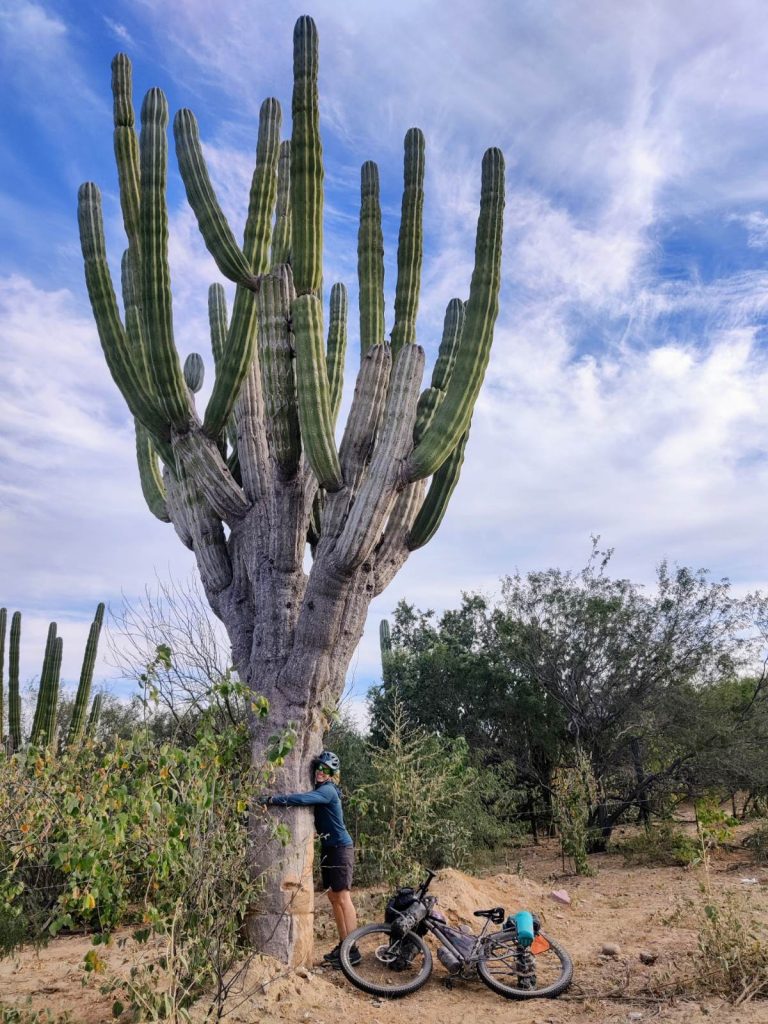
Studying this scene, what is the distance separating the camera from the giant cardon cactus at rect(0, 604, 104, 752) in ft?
45.4

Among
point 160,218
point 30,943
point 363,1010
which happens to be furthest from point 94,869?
point 160,218

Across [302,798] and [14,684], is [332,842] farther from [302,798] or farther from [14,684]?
[14,684]

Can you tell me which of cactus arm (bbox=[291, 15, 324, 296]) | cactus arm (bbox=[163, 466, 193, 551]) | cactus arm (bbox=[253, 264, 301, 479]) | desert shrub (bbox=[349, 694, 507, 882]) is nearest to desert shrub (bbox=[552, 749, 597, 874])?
desert shrub (bbox=[349, 694, 507, 882])

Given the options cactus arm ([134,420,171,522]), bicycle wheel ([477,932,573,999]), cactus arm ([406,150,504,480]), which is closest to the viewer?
bicycle wheel ([477,932,573,999])

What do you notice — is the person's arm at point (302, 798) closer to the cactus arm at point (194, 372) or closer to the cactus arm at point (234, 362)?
the cactus arm at point (234, 362)

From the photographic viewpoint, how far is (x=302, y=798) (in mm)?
5980

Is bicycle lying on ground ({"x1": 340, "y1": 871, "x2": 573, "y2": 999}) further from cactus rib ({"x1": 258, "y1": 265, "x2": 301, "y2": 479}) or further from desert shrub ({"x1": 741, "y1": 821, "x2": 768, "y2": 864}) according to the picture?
desert shrub ({"x1": 741, "y1": 821, "x2": 768, "y2": 864})

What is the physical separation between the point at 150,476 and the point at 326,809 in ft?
14.3

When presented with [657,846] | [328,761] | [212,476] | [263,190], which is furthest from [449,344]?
[657,846]

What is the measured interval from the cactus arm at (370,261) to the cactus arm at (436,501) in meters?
1.38

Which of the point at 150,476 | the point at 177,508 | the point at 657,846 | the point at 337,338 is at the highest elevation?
the point at 337,338

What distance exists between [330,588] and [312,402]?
62.1 inches

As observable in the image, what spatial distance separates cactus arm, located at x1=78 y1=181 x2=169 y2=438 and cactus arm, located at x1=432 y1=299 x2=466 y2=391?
A: 2.79 metres

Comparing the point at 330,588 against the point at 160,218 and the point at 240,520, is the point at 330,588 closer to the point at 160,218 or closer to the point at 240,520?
the point at 240,520
